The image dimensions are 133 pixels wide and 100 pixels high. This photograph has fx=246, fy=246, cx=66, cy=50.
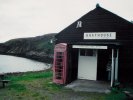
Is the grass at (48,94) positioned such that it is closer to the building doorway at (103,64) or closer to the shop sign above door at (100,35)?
the building doorway at (103,64)

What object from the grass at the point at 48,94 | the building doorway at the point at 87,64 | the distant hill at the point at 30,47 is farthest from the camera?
the distant hill at the point at 30,47

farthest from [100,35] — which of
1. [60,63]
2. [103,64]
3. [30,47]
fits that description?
[30,47]

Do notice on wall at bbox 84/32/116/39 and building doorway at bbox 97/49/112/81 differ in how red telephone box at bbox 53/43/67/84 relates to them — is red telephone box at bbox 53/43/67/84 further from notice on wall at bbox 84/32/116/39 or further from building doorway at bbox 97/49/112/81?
building doorway at bbox 97/49/112/81

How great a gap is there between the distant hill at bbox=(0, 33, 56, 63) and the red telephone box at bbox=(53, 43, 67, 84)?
268 feet

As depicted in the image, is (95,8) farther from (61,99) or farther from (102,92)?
(61,99)

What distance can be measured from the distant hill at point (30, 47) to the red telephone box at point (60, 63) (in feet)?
268

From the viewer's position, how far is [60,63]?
698 inches

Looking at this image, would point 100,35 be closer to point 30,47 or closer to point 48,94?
point 48,94

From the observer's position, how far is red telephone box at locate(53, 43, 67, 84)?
17.4 meters

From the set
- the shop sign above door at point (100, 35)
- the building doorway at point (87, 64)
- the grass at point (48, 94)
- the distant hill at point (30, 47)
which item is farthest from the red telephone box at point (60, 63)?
the distant hill at point (30, 47)

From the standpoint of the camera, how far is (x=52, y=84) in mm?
17500

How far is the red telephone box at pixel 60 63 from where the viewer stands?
57.0 ft

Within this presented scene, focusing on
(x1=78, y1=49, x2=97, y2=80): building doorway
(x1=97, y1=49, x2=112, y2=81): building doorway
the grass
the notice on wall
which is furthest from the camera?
(x1=78, y1=49, x2=97, y2=80): building doorway

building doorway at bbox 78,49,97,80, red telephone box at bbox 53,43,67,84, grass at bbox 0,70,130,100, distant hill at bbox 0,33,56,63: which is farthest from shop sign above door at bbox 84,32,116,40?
distant hill at bbox 0,33,56,63
